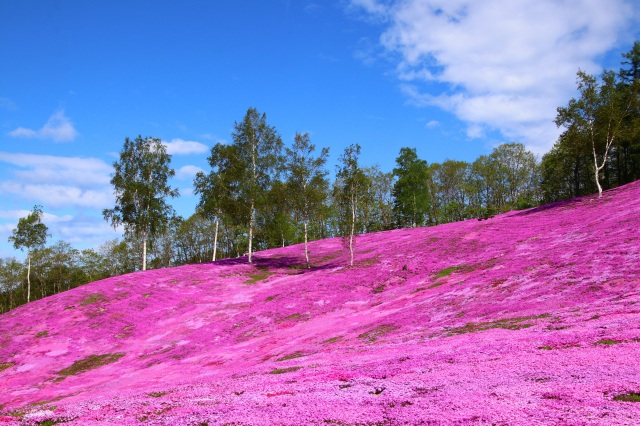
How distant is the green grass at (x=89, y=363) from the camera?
87.8ft

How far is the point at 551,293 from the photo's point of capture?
74.3 feet

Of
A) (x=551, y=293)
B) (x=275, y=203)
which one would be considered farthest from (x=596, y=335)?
(x=275, y=203)

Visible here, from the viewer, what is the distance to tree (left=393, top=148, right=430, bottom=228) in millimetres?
91062

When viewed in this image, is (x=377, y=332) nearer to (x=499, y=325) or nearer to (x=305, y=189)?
(x=499, y=325)

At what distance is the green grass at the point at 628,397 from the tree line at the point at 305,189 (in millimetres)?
37498

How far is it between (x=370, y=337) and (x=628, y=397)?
14.9 m

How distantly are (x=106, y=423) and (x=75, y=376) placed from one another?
18781mm

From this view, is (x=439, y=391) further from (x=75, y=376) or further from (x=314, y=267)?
(x=314, y=267)

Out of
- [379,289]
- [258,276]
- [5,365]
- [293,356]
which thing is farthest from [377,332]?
[258,276]

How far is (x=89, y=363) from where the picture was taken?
2802 cm

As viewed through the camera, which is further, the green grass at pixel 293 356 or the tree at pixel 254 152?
the tree at pixel 254 152

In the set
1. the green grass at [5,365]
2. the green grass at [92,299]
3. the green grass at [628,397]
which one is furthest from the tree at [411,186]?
the green grass at [628,397]

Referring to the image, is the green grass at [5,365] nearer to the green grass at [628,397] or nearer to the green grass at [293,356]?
the green grass at [293,356]

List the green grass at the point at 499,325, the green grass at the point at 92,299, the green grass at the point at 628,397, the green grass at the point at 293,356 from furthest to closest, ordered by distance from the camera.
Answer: the green grass at the point at 92,299 < the green grass at the point at 293,356 < the green grass at the point at 499,325 < the green grass at the point at 628,397
